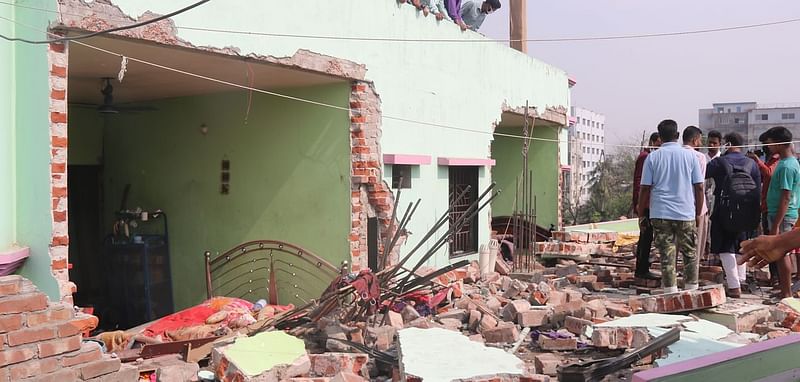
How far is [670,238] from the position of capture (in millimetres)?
5582

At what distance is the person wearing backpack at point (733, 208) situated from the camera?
241 inches

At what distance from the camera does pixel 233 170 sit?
8.00 metres

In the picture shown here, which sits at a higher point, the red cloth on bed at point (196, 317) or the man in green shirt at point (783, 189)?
the man in green shirt at point (783, 189)

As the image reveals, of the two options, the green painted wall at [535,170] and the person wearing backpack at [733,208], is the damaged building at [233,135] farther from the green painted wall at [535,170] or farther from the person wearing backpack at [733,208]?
the green painted wall at [535,170]

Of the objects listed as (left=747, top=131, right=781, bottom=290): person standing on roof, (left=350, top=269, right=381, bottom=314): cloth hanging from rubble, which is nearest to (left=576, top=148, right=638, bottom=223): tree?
(left=747, top=131, right=781, bottom=290): person standing on roof

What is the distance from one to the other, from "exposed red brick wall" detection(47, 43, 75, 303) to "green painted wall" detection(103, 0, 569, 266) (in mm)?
777

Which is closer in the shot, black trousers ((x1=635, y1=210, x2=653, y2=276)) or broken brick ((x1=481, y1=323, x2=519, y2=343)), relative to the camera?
broken brick ((x1=481, y1=323, x2=519, y2=343))

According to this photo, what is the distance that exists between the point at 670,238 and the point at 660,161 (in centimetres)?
66

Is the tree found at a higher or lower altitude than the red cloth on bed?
higher

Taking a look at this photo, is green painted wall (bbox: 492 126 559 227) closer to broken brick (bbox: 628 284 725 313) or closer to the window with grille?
the window with grille

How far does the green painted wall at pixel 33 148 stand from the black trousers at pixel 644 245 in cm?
524

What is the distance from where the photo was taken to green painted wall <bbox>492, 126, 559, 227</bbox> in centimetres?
1362

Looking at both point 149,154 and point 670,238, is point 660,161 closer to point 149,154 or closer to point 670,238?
point 670,238

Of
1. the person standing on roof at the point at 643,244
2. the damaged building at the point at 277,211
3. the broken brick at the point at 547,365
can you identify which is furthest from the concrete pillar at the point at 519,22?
the broken brick at the point at 547,365
